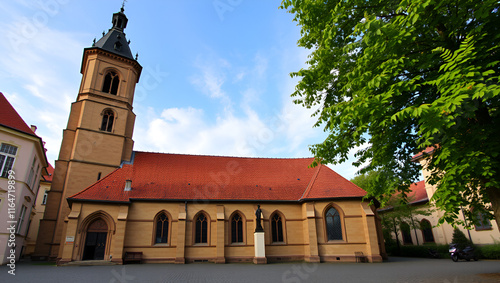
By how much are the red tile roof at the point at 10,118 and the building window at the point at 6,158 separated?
1295mm

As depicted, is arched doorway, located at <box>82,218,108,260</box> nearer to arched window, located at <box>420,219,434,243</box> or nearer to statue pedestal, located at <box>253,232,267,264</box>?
statue pedestal, located at <box>253,232,267,264</box>

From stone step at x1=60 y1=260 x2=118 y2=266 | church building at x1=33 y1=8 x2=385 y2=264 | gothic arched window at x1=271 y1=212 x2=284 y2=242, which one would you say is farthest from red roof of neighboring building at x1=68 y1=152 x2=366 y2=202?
stone step at x1=60 y1=260 x2=118 y2=266

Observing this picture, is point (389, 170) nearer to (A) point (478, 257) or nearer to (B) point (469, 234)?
(A) point (478, 257)

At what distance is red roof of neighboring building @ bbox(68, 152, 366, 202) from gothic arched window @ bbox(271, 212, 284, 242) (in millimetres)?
1441

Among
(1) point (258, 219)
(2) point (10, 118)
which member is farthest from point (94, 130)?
(1) point (258, 219)

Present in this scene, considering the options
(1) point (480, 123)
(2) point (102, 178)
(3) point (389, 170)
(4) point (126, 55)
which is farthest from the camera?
(4) point (126, 55)

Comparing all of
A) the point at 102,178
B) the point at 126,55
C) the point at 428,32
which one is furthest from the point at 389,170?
the point at 126,55

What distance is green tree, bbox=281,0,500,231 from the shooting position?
229 inches

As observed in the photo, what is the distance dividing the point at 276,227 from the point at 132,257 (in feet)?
34.8

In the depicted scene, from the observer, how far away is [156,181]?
845 inches

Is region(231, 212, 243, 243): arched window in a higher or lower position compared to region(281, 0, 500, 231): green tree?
lower

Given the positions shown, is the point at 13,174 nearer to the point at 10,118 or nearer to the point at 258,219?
the point at 10,118

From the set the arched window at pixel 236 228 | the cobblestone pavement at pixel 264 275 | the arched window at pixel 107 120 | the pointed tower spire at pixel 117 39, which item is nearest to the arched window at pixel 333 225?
the cobblestone pavement at pixel 264 275

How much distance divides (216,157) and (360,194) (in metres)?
13.0
